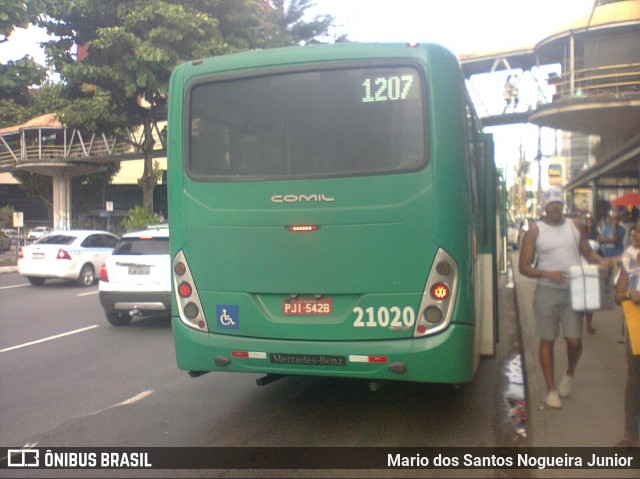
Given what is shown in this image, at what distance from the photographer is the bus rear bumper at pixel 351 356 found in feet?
17.2

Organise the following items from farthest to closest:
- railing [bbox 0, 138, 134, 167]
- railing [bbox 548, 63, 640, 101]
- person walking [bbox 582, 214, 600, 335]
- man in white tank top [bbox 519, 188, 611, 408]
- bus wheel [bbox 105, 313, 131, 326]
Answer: railing [bbox 0, 138, 134, 167]
railing [bbox 548, 63, 640, 101]
bus wheel [bbox 105, 313, 131, 326]
person walking [bbox 582, 214, 600, 335]
man in white tank top [bbox 519, 188, 611, 408]

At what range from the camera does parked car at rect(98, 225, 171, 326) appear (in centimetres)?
1127

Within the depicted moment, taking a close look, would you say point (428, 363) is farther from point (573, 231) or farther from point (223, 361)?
point (573, 231)

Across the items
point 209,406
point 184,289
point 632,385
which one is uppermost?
point 184,289

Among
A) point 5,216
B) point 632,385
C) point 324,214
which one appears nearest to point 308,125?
point 324,214

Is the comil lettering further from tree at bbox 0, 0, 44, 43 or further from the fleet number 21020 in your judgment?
tree at bbox 0, 0, 44, 43

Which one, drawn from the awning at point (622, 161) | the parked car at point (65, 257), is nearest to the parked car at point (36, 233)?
the parked car at point (65, 257)

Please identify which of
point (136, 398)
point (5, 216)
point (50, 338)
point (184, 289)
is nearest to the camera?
point (184, 289)

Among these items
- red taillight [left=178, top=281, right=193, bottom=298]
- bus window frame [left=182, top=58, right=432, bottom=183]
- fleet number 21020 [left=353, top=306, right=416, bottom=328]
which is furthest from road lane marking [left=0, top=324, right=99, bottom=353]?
fleet number 21020 [left=353, top=306, right=416, bottom=328]

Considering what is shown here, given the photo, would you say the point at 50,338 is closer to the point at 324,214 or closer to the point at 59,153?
the point at 324,214

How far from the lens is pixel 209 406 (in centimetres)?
669

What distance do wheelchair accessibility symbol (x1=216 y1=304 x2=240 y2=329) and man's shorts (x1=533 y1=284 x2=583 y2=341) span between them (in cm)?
280

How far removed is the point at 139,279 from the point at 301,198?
664 centimetres

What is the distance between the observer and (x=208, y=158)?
588 cm
